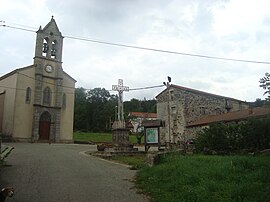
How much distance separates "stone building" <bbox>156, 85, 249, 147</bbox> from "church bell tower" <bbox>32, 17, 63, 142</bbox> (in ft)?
47.8

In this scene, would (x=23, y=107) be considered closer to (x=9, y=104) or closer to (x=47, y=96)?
(x=9, y=104)

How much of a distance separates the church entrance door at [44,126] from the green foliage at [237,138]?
2799 centimetres

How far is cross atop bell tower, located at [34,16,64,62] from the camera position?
1679 inches

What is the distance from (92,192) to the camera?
9.18 metres

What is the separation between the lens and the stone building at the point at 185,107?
42.2 metres

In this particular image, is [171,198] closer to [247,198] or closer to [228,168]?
[247,198]

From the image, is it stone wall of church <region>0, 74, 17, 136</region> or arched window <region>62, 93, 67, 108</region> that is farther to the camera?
arched window <region>62, 93, 67, 108</region>

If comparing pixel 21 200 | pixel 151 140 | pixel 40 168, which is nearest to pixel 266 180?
pixel 21 200

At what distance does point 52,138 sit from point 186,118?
17.5m

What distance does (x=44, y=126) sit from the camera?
138 feet

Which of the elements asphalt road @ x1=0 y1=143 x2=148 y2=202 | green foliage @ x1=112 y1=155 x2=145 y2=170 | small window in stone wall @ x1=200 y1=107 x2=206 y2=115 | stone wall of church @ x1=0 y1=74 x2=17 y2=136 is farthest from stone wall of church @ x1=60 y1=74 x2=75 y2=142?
asphalt road @ x1=0 y1=143 x2=148 y2=202

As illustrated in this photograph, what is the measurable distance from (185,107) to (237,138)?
2450 cm

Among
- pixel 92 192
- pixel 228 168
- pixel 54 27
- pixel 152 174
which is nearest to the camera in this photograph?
pixel 92 192

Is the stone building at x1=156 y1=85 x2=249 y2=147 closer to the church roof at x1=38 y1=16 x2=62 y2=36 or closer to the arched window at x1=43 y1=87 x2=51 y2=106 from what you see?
the arched window at x1=43 y1=87 x2=51 y2=106
